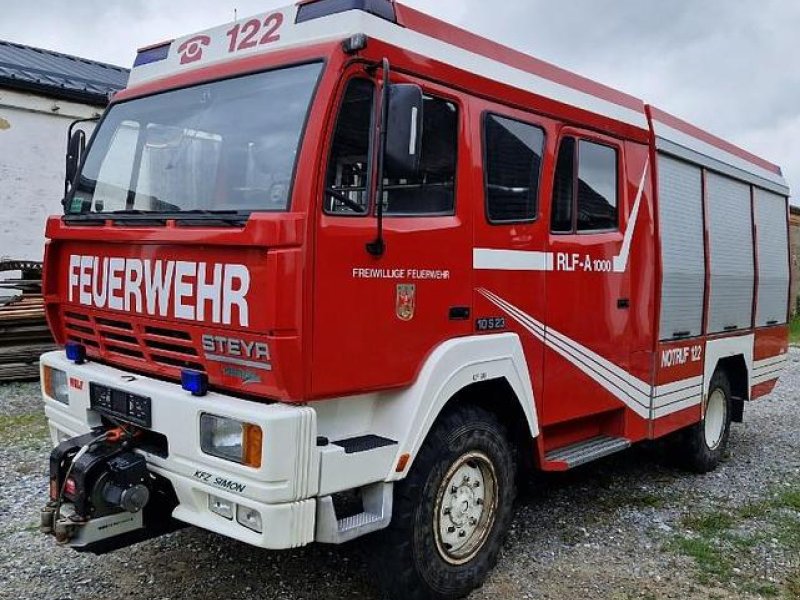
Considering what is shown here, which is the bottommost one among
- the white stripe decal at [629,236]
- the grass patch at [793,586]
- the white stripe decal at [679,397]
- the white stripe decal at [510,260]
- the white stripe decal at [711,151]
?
the grass patch at [793,586]

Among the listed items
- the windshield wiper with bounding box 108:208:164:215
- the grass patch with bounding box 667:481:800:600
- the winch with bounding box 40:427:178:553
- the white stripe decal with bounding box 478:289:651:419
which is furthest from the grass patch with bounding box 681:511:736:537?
the windshield wiper with bounding box 108:208:164:215

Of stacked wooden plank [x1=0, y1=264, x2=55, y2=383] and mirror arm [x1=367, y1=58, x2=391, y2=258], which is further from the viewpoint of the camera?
stacked wooden plank [x1=0, y1=264, x2=55, y2=383]

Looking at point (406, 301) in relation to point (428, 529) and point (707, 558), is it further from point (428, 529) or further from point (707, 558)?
point (707, 558)

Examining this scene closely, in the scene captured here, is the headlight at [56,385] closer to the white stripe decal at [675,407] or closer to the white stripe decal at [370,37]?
the white stripe decal at [370,37]

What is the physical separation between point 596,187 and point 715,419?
3018 millimetres

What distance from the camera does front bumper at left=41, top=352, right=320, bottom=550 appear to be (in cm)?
301

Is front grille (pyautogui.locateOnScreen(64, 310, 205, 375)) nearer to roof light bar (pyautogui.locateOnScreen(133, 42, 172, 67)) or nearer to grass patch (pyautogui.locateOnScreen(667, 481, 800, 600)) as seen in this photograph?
roof light bar (pyautogui.locateOnScreen(133, 42, 172, 67))

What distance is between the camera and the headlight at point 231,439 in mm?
3045

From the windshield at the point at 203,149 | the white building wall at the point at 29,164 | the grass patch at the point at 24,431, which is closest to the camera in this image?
the windshield at the point at 203,149

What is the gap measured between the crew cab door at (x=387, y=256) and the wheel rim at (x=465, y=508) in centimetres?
67

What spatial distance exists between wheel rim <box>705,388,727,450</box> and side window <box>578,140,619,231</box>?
2480 millimetres

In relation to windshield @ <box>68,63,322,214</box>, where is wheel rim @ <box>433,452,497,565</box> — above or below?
below

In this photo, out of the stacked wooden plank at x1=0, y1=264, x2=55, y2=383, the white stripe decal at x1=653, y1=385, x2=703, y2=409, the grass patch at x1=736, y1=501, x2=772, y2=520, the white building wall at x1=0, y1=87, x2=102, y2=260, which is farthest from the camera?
the white building wall at x1=0, y1=87, x2=102, y2=260

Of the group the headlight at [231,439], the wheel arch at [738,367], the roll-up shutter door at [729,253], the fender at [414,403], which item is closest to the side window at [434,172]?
the fender at [414,403]
